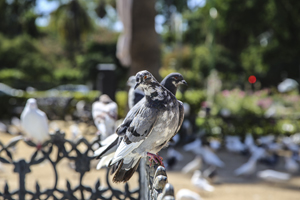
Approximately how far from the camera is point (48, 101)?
13703 millimetres

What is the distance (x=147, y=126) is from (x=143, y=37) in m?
6.29

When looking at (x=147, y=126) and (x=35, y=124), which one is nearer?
(x=147, y=126)

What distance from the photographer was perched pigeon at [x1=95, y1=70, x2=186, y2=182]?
1.80 meters

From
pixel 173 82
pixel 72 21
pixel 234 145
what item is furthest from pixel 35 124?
pixel 72 21

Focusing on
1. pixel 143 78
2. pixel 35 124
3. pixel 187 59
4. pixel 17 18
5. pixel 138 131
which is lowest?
pixel 138 131

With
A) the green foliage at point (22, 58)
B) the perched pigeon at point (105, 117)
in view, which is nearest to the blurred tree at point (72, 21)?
the green foliage at point (22, 58)

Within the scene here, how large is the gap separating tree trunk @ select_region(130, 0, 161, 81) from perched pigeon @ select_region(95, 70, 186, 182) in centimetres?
599

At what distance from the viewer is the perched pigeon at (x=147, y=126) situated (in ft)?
5.91

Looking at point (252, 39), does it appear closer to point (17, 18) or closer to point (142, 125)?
point (17, 18)

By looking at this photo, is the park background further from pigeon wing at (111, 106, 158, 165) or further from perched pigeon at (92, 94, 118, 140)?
pigeon wing at (111, 106, 158, 165)

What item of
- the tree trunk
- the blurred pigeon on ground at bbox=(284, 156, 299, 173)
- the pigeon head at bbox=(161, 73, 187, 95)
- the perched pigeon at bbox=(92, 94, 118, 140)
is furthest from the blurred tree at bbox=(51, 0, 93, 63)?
the pigeon head at bbox=(161, 73, 187, 95)

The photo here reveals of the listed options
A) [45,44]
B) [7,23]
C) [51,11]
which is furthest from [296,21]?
[45,44]

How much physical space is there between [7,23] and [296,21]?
1093 inches

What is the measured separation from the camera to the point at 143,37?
7867 mm
